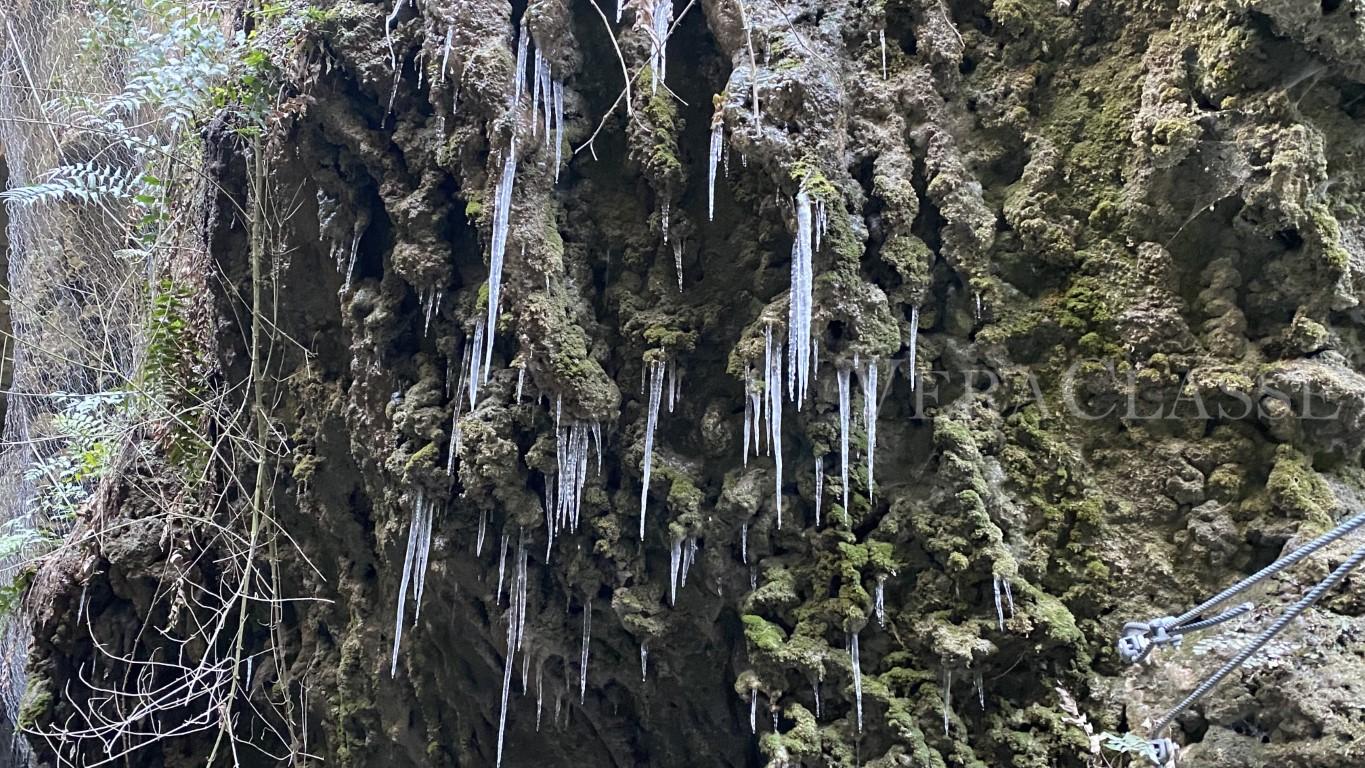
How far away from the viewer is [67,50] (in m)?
5.69

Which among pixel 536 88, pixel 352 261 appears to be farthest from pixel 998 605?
pixel 352 261

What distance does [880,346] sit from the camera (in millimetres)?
3176

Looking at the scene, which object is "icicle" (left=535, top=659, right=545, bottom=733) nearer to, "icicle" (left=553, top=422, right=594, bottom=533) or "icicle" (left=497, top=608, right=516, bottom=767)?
"icicle" (left=497, top=608, right=516, bottom=767)

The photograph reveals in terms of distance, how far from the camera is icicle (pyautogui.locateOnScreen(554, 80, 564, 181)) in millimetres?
3484

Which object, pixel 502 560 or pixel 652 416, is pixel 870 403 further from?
pixel 502 560

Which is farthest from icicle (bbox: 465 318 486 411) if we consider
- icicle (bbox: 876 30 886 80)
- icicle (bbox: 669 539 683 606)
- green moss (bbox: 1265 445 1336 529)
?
green moss (bbox: 1265 445 1336 529)

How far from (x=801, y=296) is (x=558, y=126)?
1.30m

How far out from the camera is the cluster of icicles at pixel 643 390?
10.1ft

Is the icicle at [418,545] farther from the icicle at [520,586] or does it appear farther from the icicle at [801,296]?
the icicle at [801,296]

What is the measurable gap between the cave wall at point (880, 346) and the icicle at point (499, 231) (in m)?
0.04

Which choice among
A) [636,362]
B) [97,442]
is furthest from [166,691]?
[636,362]

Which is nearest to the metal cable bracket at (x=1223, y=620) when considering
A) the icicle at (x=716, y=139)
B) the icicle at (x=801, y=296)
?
the icicle at (x=801, y=296)

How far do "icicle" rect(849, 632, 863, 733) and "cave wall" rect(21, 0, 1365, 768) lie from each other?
30mm

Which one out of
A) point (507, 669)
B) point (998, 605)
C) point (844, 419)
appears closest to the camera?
point (998, 605)
